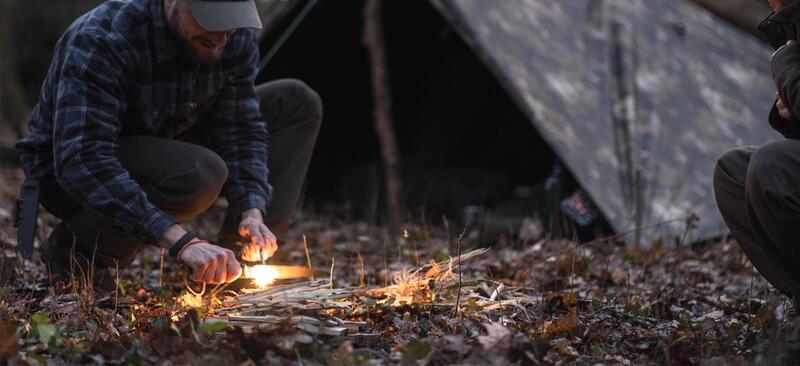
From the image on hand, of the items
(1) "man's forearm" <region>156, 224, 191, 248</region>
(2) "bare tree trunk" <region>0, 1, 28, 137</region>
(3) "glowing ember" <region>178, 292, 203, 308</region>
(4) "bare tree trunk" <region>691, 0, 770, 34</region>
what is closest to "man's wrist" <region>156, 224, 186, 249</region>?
(1) "man's forearm" <region>156, 224, 191, 248</region>

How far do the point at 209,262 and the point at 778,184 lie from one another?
170cm

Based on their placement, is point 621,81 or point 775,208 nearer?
point 775,208

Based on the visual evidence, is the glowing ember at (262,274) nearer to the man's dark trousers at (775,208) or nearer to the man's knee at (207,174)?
the man's knee at (207,174)

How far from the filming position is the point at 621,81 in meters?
5.54

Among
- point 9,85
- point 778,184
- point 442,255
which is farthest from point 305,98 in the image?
point 9,85

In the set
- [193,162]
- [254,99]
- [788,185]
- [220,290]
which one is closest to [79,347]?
[220,290]

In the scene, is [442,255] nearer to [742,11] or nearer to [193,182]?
[193,182]

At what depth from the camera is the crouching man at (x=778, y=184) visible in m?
2.58

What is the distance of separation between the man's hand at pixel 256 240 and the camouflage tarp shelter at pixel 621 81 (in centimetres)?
203

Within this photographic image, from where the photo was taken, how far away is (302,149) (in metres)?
3.86

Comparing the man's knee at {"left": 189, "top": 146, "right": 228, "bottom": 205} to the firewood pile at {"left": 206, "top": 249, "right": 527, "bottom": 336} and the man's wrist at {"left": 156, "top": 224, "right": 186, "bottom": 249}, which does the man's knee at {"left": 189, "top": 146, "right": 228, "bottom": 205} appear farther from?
the firewood pile at {"left": 206, "top": 249, "right": 527, "bottom": 336}

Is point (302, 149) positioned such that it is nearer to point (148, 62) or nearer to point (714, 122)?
point (148, 62)

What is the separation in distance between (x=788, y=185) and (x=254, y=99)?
203 centimetres

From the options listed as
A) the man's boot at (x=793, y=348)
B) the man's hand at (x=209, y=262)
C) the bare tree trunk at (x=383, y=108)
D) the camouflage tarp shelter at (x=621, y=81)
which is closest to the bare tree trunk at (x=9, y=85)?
the camouflage tarp shelter at (x=621, y=81)
